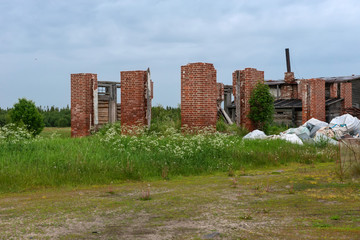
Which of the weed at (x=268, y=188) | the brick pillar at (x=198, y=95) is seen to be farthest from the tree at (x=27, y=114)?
the weed at (x=268, y=188)

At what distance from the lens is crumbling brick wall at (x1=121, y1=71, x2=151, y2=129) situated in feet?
59.4

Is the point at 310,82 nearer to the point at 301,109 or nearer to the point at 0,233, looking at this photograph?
the point at 301,109

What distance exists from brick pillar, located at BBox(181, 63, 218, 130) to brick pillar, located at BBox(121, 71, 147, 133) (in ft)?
7.16

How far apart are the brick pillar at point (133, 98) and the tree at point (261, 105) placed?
5.54 metres

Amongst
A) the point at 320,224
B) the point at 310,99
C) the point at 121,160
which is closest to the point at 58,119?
the point at 310,99

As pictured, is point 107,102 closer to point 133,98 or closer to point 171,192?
point 133,98

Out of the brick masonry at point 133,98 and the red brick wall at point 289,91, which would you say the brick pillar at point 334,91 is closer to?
the red brick wall at point 289,91

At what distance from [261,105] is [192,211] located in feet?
46.9

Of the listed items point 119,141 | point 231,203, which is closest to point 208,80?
point 119,141

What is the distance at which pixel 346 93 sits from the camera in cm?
2862

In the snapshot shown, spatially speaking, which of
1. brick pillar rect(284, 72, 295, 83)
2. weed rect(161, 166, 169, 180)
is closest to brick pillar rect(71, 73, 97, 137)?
weed rect(161, 166, 169, 180)

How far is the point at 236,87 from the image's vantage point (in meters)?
20.5

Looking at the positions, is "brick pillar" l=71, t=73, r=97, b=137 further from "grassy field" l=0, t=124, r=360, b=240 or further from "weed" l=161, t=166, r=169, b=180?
"weed" l=161, t=166, r=169, b=180

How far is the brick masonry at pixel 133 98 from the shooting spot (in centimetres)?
1809
